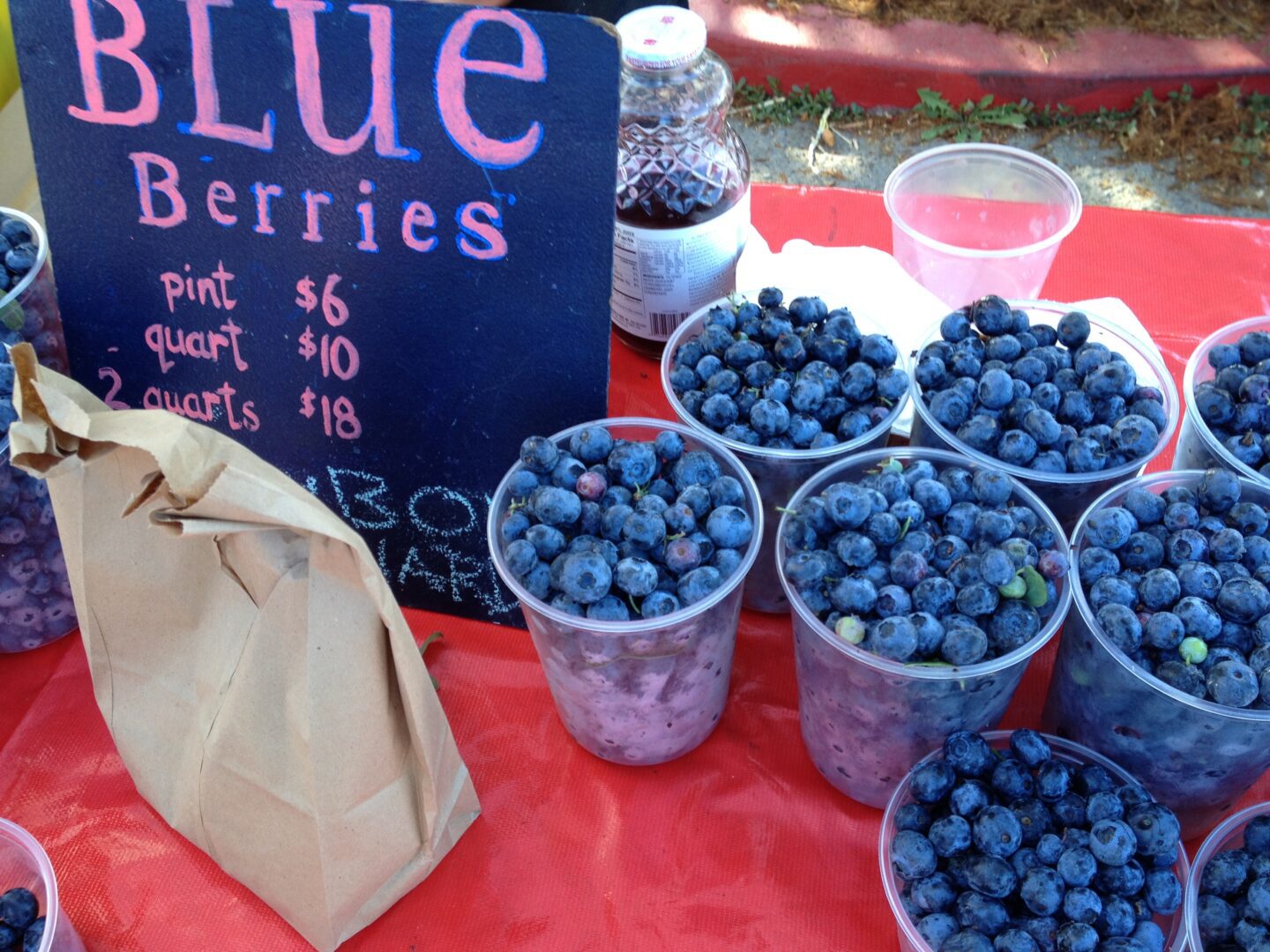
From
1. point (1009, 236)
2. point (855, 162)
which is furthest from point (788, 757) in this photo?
point (855, 162)

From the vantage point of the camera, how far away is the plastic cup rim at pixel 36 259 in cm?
105

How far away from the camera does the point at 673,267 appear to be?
48.2 inches

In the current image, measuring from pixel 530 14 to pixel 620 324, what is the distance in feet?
1.71

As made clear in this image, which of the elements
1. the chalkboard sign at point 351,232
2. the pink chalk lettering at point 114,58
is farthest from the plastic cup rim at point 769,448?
the pink chalk lettering at point 114,58

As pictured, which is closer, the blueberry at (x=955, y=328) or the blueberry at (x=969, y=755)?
the blueberry at (x=969, y=755)

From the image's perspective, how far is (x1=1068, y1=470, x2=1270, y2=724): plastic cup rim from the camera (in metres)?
0.80

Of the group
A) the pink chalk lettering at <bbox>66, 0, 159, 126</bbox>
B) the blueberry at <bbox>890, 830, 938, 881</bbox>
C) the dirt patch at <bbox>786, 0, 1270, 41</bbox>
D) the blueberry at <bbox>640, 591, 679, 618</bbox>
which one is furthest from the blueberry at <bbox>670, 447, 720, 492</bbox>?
the dirt patch at <bbox>786, 0, 1270, 41</bbox>

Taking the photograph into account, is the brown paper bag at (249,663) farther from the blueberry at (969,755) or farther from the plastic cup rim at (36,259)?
the blueberry at (969,755)

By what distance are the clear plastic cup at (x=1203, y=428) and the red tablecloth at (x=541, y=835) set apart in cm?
26

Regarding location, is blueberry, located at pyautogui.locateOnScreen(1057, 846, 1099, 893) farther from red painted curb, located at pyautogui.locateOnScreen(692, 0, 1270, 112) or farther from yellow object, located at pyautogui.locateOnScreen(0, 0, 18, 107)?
red painted curb, located at pyautogui.locateOnScreen(692, 0, 1270, 112)

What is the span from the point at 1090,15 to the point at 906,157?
2.86 ft

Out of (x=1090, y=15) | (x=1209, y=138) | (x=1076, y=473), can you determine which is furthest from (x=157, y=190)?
(x=1090, y=15)

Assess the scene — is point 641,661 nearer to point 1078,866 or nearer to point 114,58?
point 1078,866

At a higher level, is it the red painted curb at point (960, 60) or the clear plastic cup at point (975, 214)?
the clear plastic cup at point (975, 214)
